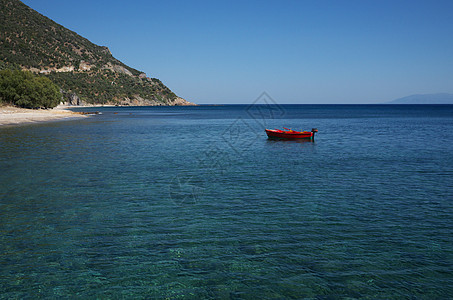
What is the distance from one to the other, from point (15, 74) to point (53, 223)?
365ft

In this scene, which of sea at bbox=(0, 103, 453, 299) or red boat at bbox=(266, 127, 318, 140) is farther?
red boat at bbox=(266, 127, 318, 140)

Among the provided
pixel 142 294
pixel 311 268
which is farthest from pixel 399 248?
pixel 142 294

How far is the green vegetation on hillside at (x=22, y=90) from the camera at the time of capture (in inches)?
3878

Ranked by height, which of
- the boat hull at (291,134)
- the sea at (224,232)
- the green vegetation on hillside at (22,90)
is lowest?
the sea at (224,232)

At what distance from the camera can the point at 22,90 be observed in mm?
100938

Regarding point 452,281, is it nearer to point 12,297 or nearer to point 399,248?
point 399,248

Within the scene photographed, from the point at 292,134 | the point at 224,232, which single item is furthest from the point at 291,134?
the point at 224,232

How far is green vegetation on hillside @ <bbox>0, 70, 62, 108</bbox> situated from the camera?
9850 cm

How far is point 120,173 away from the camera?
2567cm

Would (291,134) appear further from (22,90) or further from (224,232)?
(22,90)

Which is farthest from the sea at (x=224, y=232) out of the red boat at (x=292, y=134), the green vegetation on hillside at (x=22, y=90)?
the green vegetation on hillside at (x=22, y=90)

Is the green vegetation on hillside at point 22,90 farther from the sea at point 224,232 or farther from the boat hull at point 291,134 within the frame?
the sea at point 224,232

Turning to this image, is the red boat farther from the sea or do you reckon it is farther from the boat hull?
the sea

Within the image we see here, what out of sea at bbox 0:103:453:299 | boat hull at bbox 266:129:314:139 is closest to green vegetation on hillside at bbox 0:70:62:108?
boat hull at bbox 266:129:314:139
